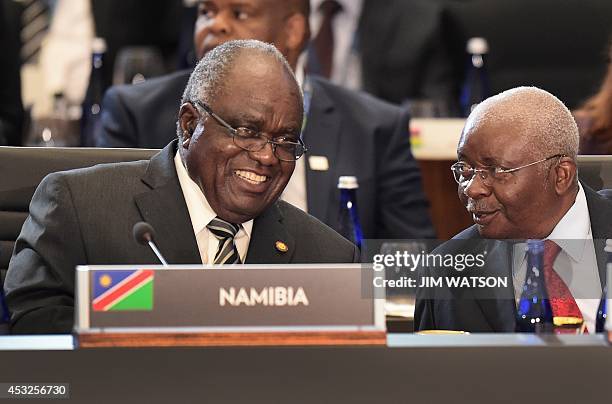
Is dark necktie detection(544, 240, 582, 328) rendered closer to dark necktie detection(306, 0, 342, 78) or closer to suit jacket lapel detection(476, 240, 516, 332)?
suit jacket lapel detection(476, 240, 516, 332)

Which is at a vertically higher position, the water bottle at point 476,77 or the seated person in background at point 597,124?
the water bottle at point 476,77

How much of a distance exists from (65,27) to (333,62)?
112 cm

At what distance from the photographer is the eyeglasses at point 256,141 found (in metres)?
2.49

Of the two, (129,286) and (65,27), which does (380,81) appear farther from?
(129,286)

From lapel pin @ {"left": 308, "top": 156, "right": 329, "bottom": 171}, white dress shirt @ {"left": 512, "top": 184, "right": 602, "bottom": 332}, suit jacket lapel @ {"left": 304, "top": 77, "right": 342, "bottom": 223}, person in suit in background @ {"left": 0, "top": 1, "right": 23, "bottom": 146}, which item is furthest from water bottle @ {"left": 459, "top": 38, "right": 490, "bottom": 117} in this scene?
white dress shirt @ {"left": 512, "top": 184, "right": 602, "bottom": 332}

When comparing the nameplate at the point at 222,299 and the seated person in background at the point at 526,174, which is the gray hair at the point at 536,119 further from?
the nameplate at the point at 222,299

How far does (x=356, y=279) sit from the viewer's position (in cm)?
159

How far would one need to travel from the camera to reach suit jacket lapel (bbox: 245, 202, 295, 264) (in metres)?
2.55

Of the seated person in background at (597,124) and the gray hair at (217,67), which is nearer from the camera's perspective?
the gray hair at (217,67)

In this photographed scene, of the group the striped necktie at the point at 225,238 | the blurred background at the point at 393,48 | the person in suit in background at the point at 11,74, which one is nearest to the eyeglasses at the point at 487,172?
the striped necktie at the point at 225,238

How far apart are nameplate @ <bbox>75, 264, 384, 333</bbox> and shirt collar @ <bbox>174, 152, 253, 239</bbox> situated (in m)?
0.94

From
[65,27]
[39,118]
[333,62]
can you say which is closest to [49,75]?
[65,27]

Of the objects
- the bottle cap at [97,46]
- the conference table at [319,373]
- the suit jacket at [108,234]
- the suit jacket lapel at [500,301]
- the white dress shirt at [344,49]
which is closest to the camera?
the conference table at [319,373]

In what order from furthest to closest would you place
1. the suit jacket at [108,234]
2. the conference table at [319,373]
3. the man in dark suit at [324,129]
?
the man in dark suit at [324,129]
the suit jacket at [108,234]
the conference table at [319,373]
